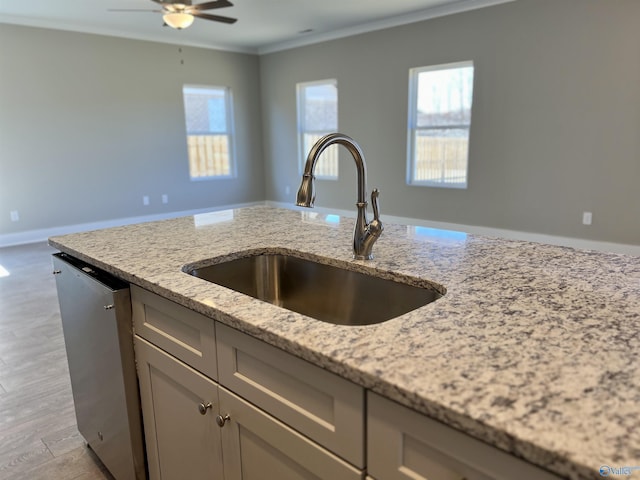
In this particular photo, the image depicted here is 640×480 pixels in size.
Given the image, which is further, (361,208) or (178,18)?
(178,18)

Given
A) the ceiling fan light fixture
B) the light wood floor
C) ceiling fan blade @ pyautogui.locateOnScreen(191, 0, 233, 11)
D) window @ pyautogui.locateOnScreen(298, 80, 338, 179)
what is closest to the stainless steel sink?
the light wood floor

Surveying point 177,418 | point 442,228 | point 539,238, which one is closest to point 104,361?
point 177,418

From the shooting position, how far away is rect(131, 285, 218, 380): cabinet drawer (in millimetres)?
1180

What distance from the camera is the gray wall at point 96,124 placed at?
5754 millimetres

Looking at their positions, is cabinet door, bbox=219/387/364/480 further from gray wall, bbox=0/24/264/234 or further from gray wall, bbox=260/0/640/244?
gray wall, bbox=0/24/264/234

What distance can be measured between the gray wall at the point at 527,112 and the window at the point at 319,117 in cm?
40

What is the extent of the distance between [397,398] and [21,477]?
74.4 inches

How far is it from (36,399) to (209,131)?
19.3 feet

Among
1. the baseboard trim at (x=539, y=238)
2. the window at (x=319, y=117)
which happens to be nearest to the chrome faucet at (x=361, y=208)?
the baseboard trim at (x=539, y=238)

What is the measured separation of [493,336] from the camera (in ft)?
2.90

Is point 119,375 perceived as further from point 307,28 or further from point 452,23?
point 307,28

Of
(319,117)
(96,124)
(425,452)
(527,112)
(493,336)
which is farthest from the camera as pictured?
(319,117)

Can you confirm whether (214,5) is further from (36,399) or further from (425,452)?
(425,452)

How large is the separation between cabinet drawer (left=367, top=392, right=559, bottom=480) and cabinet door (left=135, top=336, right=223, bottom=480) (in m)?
0.53
